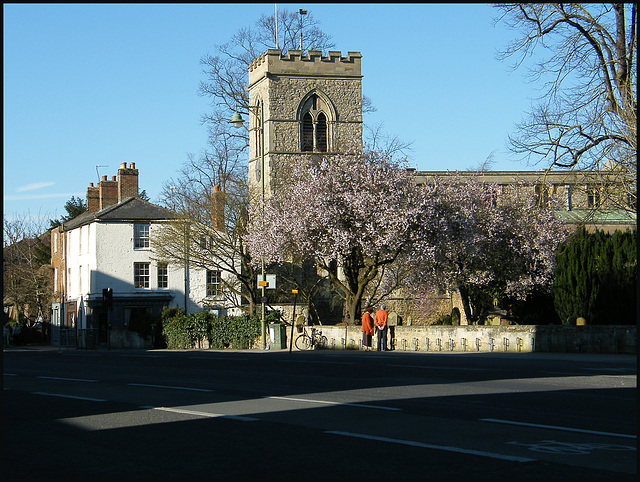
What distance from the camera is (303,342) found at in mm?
36375

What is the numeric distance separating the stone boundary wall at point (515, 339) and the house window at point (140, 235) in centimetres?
2711

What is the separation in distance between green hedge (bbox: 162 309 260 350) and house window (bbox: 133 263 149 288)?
9328mm

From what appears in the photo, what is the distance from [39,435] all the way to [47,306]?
199 ft

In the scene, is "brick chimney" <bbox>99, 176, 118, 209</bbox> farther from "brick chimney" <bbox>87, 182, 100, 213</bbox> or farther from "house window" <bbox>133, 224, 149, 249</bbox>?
"house window" <bbox>133, 224, 149, 249</bbox>

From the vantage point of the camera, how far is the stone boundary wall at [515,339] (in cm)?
2727

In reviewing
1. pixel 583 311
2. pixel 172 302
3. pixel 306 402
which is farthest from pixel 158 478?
pixel 172 302

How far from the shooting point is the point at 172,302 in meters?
57.2

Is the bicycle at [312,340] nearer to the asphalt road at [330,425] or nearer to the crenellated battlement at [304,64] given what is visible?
the asphalt road at [330,425]

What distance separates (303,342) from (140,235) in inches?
951

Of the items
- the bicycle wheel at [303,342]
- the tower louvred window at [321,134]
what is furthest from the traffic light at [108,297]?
the tower louvred window at [321,134]

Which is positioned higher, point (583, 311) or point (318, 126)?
point (318, 126)

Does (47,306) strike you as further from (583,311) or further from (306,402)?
(306,402)

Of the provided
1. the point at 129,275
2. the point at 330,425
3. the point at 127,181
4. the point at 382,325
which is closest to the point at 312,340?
the point at 382,325

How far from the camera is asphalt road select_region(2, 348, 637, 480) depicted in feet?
25.5
